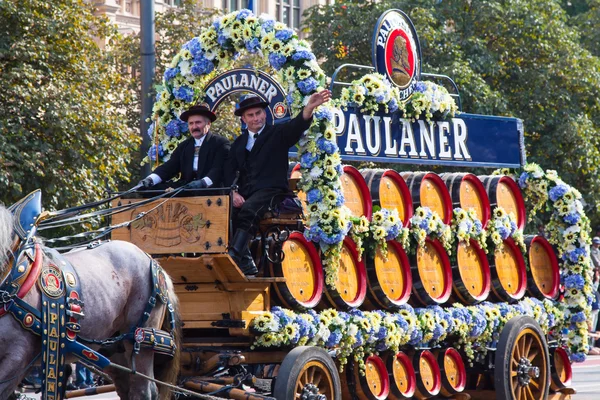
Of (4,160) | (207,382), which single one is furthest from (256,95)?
(4,160)

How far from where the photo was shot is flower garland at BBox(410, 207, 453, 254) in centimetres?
1046

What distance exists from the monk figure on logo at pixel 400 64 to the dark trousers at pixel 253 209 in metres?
2.55

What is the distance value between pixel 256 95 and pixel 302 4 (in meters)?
32.0

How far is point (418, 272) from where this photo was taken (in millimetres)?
10555

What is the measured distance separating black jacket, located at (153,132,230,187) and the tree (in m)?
7.19

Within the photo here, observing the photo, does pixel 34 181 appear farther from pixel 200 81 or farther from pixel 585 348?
pixel 585 348

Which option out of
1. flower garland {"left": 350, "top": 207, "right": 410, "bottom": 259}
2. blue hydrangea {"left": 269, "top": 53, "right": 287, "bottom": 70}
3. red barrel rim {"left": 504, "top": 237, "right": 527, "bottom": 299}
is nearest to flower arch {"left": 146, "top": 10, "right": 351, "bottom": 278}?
blue hydrangea {"left": 269, "top": 53, "right": 287, "bottom": 70}

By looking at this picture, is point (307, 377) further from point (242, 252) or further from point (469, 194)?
point (469, 194)

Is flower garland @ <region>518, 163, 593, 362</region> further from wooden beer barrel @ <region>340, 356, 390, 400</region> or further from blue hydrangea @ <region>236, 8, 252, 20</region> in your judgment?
blue hydrangea @ <region>236, 8, 252, 20</region>

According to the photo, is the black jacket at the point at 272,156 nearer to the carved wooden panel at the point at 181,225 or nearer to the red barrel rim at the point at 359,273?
the carved wooden panel at the point at 181,225

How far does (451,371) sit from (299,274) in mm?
2511

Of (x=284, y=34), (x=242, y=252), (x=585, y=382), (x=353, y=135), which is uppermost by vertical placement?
(x=284, y=34)

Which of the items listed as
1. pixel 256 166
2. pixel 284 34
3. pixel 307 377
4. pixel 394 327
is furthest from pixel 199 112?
pixel 394 327

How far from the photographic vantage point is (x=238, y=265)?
27.8 ft
